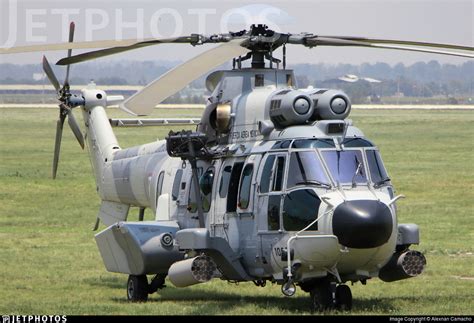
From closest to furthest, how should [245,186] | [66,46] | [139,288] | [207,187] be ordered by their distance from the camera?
1. [66,46]
2. [245,186]
3. [207,187]
4. [139,288]

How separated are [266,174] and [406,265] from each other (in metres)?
2.02

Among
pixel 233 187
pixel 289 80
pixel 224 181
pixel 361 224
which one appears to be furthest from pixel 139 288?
pixel 361 224

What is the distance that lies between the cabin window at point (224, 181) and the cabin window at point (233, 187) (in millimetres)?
70

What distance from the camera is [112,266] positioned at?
55.0 ft

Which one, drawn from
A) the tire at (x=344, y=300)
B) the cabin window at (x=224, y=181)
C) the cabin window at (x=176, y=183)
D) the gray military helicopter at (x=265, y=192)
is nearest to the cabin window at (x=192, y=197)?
the gray military helicopter at (x=265, y=192)

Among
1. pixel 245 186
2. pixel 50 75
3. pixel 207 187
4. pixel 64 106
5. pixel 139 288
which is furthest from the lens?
pixel 50 75

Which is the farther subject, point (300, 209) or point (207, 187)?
point (207, 187)

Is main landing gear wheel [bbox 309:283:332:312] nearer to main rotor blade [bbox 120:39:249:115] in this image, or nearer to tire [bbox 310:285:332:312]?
tire [bbox 310:285:332:312]

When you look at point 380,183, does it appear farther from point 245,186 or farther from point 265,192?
point 245,186

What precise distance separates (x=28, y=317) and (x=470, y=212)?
692 inches

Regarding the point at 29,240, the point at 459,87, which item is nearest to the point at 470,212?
the point at 29,240

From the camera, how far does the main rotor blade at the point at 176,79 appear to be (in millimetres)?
12031

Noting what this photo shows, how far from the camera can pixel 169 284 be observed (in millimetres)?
19125

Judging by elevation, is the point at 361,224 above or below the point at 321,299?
above
